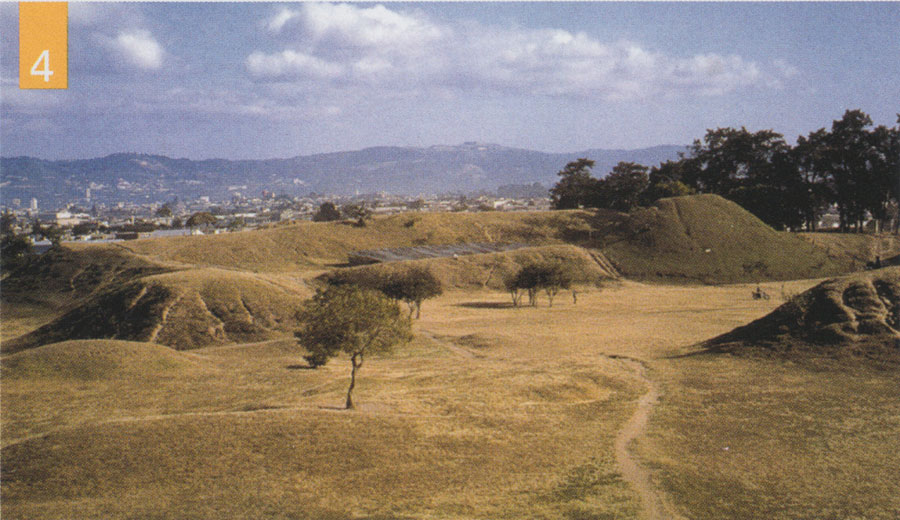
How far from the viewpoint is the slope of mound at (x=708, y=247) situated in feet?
254

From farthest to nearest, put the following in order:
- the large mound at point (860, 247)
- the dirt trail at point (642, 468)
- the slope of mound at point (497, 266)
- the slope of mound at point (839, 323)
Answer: the large mound at point (860, 247)
the slope of mound at point (497, 266)
the slope of mound at point (839, 323)
the dirt trail at point (642, 468)

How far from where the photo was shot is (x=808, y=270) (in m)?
76.9

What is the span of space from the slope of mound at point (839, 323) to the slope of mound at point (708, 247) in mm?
46530

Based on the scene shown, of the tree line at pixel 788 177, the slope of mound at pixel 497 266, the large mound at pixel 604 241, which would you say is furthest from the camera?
the tree line at pixel 788 177

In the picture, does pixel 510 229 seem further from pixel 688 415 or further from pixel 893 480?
pixel 893 480

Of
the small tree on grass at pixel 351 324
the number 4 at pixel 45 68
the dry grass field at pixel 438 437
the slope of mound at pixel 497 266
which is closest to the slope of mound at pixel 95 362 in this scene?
the dry grass field at pixel 438 437

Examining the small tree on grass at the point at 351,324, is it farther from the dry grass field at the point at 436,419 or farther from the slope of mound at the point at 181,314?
the slope of mound at the point at 181,314

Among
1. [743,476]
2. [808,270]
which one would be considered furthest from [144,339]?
[808,270]

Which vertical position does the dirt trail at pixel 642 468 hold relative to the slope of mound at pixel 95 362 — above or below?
above

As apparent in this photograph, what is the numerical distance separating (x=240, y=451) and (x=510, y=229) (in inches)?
3377

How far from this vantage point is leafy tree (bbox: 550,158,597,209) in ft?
413

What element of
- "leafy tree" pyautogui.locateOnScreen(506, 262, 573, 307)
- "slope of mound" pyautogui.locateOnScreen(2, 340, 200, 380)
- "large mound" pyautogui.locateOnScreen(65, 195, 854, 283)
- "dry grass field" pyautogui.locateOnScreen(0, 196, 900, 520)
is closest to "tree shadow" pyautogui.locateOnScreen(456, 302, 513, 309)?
"leafy tree" pyautogui.locateOnScreen(506, 262, 573, 307)

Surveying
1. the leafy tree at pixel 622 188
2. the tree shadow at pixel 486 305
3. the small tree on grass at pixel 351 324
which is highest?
the leafy tree at pixel 622 188

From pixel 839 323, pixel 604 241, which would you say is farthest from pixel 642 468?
pixel 604 241
